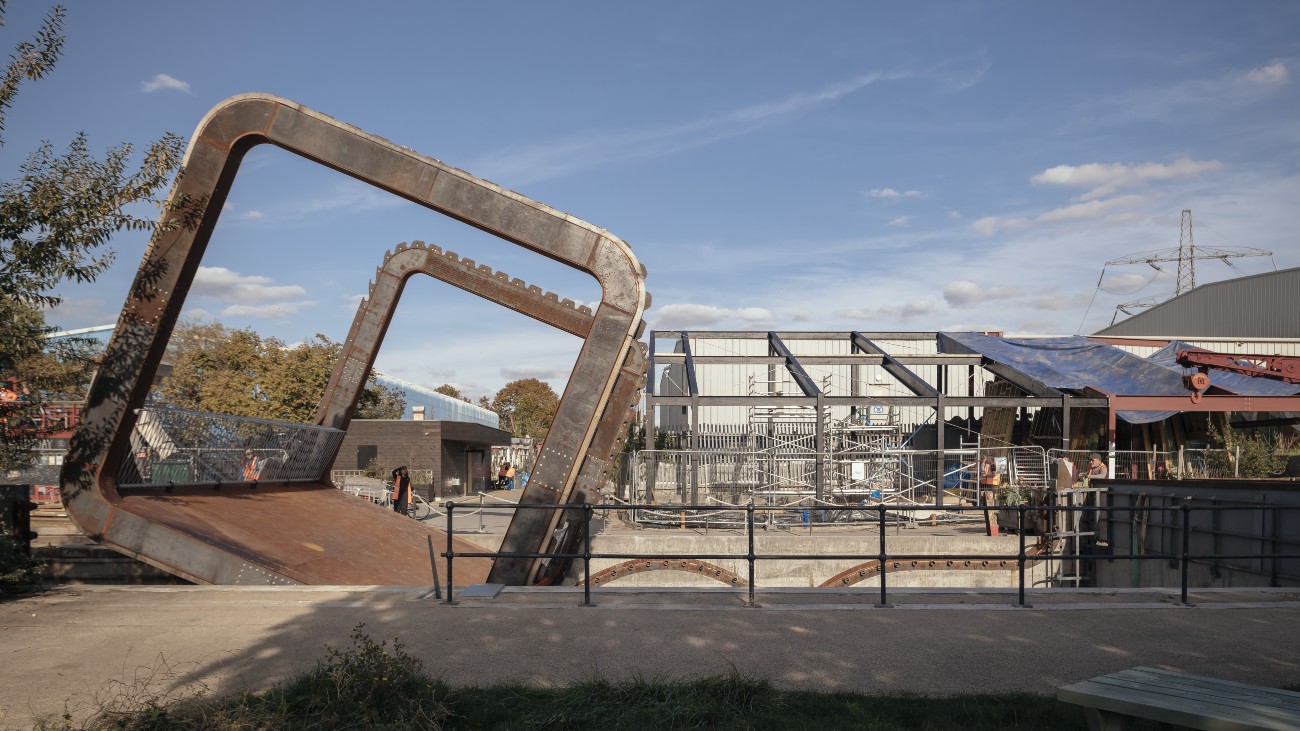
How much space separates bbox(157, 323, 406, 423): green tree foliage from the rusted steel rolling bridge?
73.0ft

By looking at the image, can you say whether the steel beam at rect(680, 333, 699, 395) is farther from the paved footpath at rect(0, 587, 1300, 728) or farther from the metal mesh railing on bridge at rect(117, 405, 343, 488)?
the paved footpath at rect(0, 587, 1300, 728)

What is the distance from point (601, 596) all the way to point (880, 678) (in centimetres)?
363

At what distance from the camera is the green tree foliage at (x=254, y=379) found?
122 feet

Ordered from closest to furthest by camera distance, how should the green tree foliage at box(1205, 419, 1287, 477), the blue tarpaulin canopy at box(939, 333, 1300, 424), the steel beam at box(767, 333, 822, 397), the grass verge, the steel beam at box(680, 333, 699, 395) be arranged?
the grass verge → the green tree foliage at box(1205, 419, 1287, 477) → the steel beam at box(680, 333, 699, 395) → the steel beam at box(767, 333, 822, 397) → the blue tarpaulin canopy at box(939, 333, 1300, 424)

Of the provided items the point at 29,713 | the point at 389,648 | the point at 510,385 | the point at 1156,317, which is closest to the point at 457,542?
the point at 389,648

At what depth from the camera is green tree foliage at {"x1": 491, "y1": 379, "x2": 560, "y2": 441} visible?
87312mm

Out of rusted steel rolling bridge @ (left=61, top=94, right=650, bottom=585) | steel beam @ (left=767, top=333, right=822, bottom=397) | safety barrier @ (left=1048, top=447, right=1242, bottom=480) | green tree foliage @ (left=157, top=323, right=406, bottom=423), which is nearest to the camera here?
rusted steel rolling bridge @ (left=61, top=94, right=650, bottom=585)

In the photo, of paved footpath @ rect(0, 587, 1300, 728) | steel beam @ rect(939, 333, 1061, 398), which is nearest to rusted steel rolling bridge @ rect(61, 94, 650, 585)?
paved footpath @ rect(0, 587, 1300, 728)

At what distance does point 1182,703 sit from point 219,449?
43.4 ft

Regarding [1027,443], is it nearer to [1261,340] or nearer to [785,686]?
[1261,340]

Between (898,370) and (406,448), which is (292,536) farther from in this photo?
(406,448)

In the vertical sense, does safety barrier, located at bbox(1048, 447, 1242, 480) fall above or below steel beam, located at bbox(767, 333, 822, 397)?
below

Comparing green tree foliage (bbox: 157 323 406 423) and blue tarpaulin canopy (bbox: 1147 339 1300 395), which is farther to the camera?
green tree foliage (bbox: 157 323 406 423)

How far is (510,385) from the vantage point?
10719 cm
